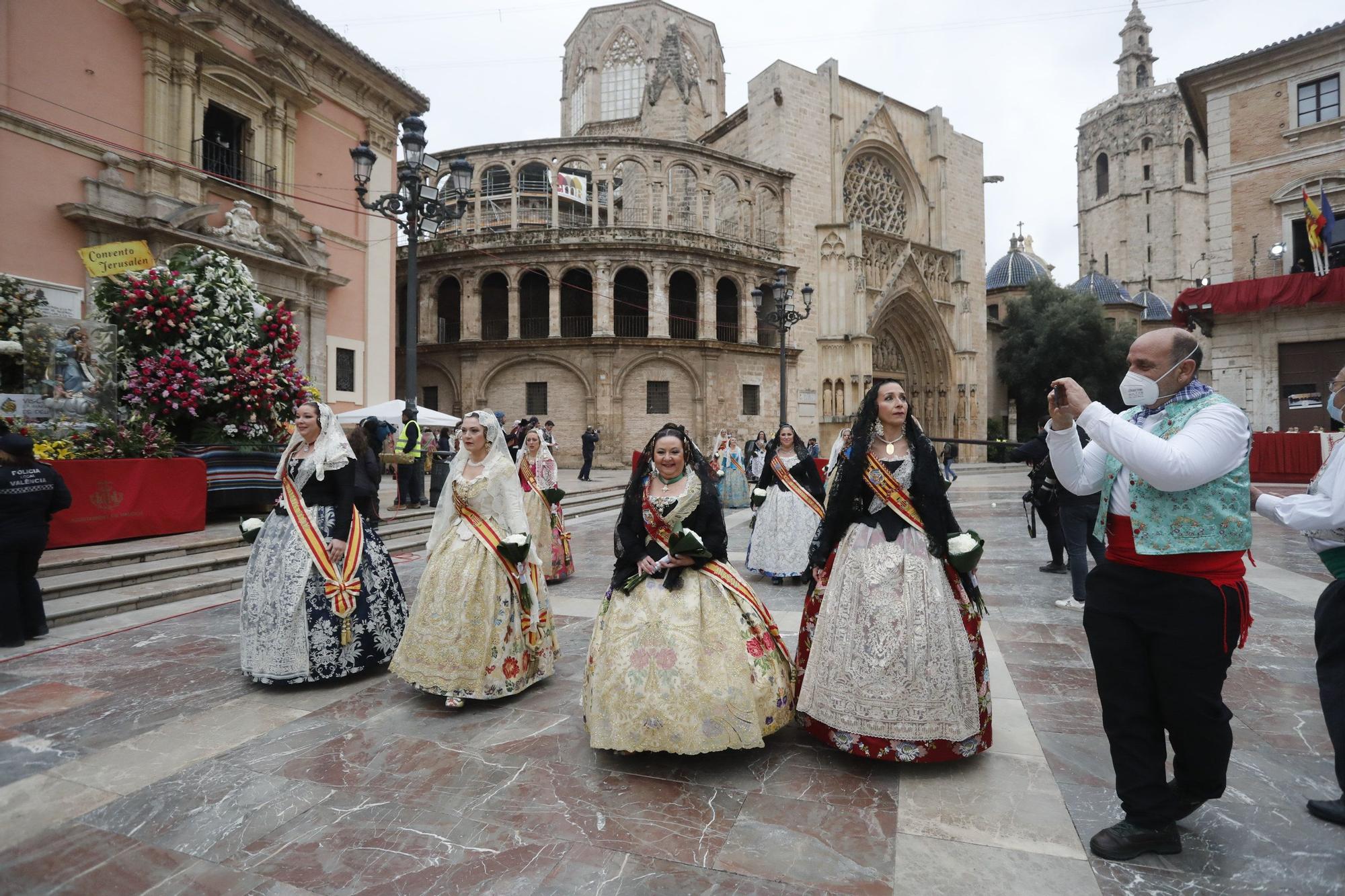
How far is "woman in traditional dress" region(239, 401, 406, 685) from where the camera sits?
14.7 feet

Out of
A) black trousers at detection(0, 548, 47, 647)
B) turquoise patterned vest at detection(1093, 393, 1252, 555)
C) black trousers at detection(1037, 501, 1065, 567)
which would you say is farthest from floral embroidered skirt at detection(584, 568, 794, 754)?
black trousers at detection(1037, 501, 1065, 567)

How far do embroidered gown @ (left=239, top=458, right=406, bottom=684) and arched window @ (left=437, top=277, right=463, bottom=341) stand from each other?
2532 centimetres

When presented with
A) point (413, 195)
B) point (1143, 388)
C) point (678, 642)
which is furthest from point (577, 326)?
point (1143, 388)

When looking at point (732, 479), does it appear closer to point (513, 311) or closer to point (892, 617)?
point (892, 617)

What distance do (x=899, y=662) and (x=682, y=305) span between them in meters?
27.5

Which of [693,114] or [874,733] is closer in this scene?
[874,733]

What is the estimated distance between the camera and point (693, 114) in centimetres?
3456

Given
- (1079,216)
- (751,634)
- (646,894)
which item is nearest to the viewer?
(646,894)

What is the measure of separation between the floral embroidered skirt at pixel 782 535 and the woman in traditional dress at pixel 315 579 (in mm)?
4249

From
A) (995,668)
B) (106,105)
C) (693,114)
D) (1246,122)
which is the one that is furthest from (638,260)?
(995,668)

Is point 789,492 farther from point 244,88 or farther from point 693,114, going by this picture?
point 693,114

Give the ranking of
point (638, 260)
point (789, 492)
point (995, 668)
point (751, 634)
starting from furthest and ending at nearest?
point (638, 260)
point (789, 492)
point (995, 668)
point (751, 634)

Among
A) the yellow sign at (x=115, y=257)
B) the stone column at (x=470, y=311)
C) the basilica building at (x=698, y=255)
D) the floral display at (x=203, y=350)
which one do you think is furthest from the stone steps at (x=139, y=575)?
the stone column at (x=470, y=311)

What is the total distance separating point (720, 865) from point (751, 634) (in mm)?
1117
